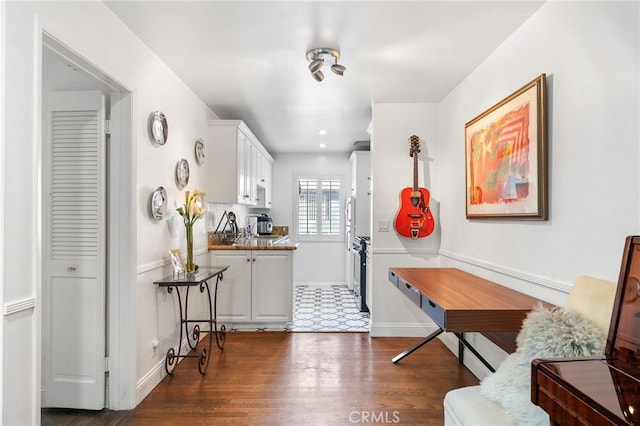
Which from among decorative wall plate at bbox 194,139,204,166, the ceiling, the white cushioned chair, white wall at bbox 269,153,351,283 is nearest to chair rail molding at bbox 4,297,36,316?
the ceiling

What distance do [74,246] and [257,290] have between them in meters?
1.95

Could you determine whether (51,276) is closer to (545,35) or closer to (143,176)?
(143,176)

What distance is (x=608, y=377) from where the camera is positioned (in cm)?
98

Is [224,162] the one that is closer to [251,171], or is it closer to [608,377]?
[251,171]

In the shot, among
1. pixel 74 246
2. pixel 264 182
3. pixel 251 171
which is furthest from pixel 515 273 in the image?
pixel 264 182

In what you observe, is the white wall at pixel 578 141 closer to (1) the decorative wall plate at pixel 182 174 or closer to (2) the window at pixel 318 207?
(1) the decorative wall plate at pixel 182 174

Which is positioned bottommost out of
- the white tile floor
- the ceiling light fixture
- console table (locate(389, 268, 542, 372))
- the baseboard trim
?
the white tile floor

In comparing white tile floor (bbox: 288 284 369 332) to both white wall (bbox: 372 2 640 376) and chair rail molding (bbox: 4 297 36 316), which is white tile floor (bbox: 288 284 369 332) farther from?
chair rail molding (bbox: 4 297 36 316)

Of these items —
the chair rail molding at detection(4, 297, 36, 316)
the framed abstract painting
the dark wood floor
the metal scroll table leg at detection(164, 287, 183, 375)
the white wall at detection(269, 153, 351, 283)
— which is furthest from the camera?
the white wall at detection(269, 153, 351, 283)

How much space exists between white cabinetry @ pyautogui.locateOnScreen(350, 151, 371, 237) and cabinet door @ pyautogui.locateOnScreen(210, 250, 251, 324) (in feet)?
6.51

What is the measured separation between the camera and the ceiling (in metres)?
2.05

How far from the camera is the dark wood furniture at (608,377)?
84cm

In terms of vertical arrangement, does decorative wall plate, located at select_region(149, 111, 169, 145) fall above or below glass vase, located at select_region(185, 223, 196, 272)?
above

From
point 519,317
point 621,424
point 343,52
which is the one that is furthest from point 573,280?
point 343,52
